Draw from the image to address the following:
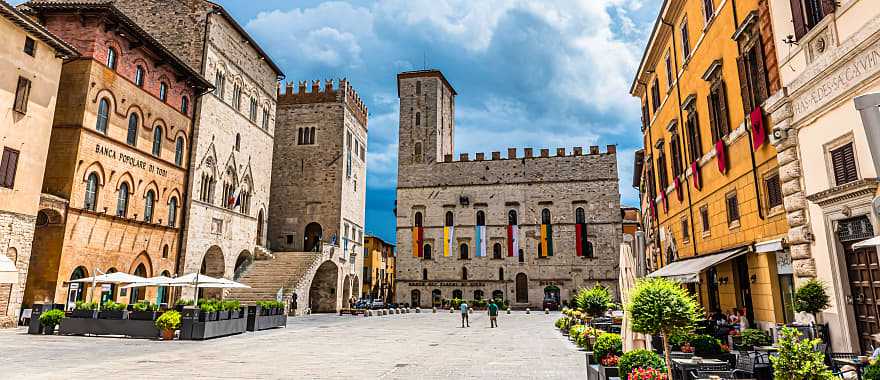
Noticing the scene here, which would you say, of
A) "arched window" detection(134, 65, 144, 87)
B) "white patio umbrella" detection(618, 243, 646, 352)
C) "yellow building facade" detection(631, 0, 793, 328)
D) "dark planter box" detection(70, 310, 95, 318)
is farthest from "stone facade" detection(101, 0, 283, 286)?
"white patio umbrella" detection(618, 243, 646, 352)

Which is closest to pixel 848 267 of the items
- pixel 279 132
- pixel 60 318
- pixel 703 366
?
pixel 703 366

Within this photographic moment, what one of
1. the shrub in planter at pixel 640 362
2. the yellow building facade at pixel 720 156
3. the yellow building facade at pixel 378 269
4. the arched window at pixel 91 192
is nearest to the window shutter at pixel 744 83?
the yellow building facade at pixel 720 156

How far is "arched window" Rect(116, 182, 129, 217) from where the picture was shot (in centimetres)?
2280

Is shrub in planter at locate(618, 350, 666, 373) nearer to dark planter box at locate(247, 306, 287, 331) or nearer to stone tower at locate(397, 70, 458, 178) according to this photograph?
dark planter box at locate(247, 306, 287, 331)

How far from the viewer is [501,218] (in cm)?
4922

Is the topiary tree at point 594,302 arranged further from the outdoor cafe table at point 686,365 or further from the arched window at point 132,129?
the arched window at point 132,129

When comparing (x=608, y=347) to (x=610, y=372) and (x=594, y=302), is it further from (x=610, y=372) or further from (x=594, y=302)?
(x=594, y=302)

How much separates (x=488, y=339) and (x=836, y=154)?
1174 cm

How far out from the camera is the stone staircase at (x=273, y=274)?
30.2 meters

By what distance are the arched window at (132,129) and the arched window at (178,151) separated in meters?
2.83

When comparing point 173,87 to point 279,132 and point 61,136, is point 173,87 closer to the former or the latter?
point 61,136

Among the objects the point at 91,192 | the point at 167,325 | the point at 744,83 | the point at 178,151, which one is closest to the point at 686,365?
the point at 744,83

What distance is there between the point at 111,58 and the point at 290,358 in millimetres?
18638

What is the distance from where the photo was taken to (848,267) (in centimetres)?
954
